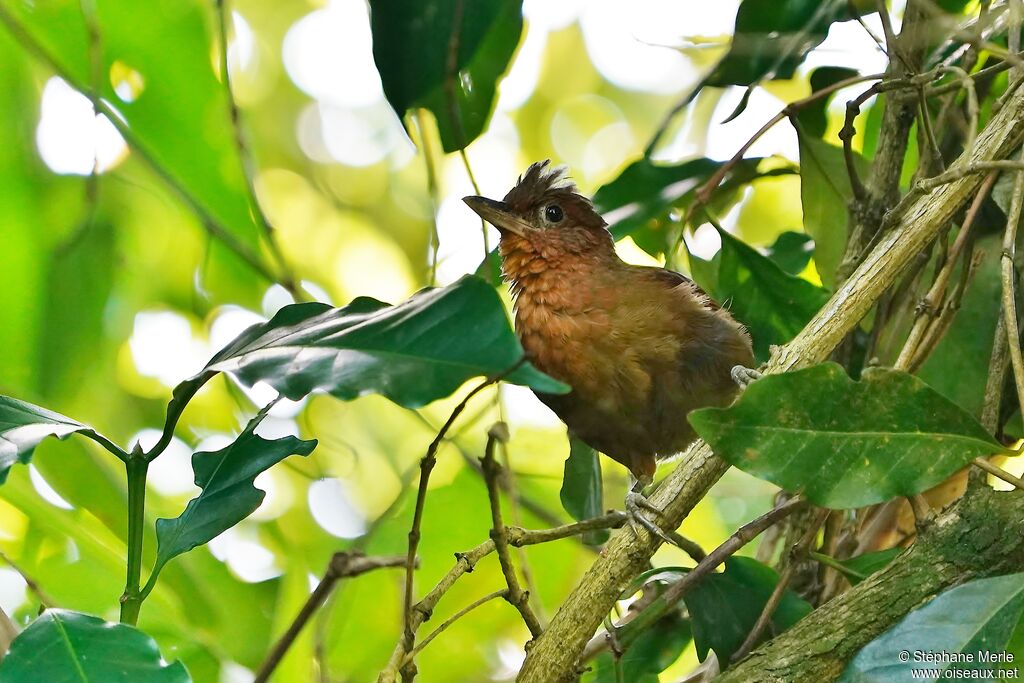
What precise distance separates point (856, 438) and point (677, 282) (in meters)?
1.12

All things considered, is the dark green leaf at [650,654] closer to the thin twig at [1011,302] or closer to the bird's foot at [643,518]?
the bird's foot at [643,518]

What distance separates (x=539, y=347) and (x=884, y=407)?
45.1 inches

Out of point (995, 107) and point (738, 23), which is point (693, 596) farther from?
point (738, 23)

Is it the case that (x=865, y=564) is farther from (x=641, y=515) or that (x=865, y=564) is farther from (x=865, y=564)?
(x=641, y=515)

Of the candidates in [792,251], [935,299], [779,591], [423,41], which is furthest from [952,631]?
[792,251]

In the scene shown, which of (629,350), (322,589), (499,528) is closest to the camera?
(499,528)

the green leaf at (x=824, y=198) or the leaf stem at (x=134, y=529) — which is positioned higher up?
the green leaf at (x=824, y=198)

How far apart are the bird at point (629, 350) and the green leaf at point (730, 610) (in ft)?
1.60

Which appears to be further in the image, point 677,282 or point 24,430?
point 677,282

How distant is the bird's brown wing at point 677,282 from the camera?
2641mm

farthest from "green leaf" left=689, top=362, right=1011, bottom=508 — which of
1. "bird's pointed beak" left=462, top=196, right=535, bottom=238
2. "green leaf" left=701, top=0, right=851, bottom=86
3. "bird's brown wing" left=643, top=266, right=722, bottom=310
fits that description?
"bird's pointed beak" left=462, top=196, right=535, bottom=238

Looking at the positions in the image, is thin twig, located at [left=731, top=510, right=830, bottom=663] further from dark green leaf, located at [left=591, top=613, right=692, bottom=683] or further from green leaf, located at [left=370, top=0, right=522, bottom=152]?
green leaf, located at [left=370, top=0, right=522, bottom=152]

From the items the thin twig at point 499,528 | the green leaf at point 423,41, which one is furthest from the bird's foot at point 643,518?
the green leaf at point 423,41

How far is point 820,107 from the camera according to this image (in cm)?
273
